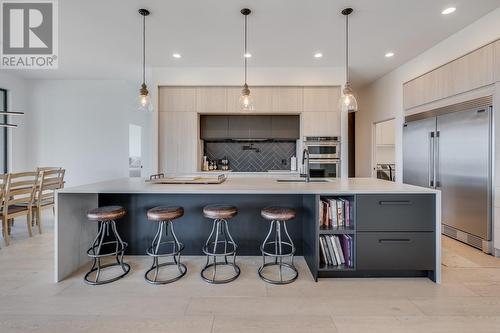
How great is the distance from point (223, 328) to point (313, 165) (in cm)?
338

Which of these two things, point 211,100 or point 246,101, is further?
point 211,100

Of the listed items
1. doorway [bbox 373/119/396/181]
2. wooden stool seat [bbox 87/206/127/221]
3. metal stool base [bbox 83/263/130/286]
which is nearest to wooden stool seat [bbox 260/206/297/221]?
wooden stool seat [bbox 87/206/127/221]

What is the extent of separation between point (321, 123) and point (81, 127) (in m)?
5.02

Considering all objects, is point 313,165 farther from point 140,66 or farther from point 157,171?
point 140,66

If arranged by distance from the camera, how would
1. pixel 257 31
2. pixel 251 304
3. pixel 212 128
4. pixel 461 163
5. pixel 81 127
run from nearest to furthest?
pixel 251 304, pixel 461 163, pixel 257 31, pixel 212 128, pixel 81 127

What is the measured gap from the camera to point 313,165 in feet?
14.6

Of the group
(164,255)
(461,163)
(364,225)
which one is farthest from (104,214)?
(461,163)

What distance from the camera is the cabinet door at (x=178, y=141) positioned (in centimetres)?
444

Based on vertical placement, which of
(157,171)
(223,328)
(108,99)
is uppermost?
(108,99)

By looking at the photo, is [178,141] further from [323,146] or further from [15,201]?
[323,146]

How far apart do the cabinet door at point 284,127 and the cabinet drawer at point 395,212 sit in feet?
9.54

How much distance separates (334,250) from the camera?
2158 mm

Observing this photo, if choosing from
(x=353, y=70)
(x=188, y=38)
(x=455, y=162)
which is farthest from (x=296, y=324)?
(x=353, y=70)

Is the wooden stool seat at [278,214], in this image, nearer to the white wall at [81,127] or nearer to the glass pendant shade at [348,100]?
the glass pendant shade at [348,100]
